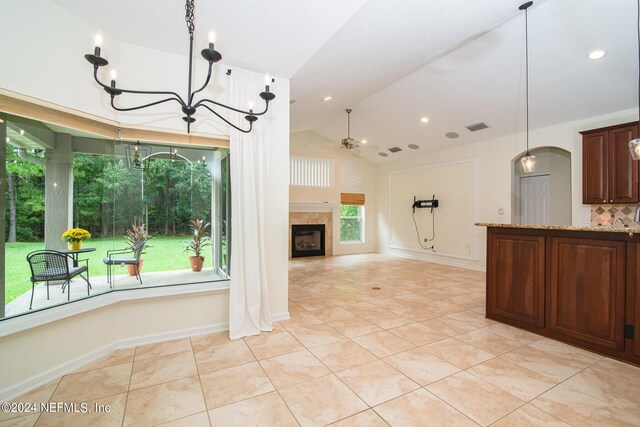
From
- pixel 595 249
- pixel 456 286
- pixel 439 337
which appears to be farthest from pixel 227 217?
pixel 456 286

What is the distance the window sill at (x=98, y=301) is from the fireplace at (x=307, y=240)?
513 cm

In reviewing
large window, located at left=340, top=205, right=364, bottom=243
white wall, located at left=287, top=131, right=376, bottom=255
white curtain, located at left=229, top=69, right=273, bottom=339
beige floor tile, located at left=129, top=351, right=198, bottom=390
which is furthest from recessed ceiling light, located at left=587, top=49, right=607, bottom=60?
large window, located at left=340, top=205, right=364, bottom=243

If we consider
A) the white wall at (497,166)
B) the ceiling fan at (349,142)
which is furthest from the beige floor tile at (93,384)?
the white wall at (497,166)

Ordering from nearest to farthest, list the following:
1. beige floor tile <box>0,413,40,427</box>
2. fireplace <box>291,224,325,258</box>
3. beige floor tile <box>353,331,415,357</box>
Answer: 1. beige floor tile <box>0,413,40,427</box>
2. beige floor tile <box>353,331,415,357</box>
3. fireplace <box>291,224,325,258</box>

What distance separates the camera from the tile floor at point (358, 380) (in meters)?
1.75

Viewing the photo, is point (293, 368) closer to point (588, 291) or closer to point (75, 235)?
point (75, 235)

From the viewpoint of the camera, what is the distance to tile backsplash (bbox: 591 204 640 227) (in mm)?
4321

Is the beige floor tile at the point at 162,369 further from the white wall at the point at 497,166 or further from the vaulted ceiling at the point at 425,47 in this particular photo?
the white wall at the point at 497,166

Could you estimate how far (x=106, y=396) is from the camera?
1932mm

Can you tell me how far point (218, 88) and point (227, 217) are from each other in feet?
4.59

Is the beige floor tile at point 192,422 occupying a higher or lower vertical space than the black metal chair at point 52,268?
lower

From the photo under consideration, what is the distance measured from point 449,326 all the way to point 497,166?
4.31 m

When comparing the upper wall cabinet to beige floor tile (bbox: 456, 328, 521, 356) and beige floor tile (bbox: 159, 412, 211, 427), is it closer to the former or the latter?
beige floor tile (bbox: 456, 328, 521, 356)

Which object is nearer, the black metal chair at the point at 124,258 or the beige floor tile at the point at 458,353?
the beige floor tile at the point at 458,353
